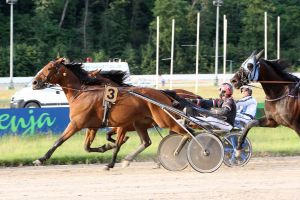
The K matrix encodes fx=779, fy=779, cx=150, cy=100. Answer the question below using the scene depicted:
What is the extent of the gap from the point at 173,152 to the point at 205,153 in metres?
0.68

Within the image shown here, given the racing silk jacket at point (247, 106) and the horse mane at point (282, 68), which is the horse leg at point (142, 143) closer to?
the racing silk jacket at point (247, 106)

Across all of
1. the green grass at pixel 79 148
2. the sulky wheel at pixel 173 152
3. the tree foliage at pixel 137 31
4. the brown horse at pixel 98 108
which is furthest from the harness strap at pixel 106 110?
the tree foliage at pixel 137 31

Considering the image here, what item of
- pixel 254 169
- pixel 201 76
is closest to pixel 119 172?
pixel 254 169

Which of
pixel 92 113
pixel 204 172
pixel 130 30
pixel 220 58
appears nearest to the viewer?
pixel 204 172

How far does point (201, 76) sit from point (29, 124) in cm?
3504

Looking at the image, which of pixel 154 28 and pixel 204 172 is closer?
pixel 204 172

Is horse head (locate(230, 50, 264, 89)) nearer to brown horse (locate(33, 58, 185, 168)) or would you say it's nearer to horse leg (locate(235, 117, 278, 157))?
horse leg (locate(235, 117, 278, 157))

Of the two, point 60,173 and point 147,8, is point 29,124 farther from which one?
point 147,8

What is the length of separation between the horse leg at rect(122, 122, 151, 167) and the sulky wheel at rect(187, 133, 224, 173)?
1282 mm

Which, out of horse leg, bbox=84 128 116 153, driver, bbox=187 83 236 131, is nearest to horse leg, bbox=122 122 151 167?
horse leg, bbox=84 128 116 153

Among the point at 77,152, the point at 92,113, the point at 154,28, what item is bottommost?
the point at 77,152

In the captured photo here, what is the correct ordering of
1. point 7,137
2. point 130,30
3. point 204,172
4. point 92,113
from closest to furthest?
point 204,172, point 92,113, point 7,137, point 130,30

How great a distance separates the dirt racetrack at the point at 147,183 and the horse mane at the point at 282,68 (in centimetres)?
139

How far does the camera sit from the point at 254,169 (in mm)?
12000
